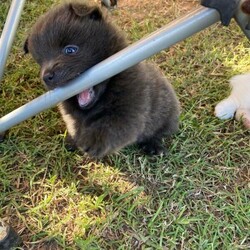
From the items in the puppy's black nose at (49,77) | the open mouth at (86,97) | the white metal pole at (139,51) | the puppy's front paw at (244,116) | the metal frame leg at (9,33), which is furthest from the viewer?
the puppy's front paw at (244,116)

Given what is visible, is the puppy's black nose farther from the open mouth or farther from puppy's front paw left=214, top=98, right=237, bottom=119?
puppy's front paw left=214, top=98, right=237, bottom=119

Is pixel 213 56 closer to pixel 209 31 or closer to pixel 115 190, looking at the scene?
pixel 209 31

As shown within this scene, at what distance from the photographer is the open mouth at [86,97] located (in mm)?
1696

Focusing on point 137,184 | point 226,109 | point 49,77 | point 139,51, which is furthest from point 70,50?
point 226,109

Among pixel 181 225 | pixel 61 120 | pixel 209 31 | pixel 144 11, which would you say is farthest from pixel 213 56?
pixel 181 225

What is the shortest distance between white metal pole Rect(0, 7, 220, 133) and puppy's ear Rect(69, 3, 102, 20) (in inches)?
10.0

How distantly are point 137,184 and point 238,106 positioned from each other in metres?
0.62

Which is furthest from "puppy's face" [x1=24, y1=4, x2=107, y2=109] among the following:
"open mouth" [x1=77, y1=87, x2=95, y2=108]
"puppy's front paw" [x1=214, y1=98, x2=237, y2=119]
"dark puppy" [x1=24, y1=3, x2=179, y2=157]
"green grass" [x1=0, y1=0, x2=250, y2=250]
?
"puppy's front paw" [x1=214, y1=98, x2=237, y2=119]

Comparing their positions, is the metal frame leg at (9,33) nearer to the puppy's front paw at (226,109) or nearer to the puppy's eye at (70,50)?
the puppy's eye at (70,50)

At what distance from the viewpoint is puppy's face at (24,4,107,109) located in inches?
59.8

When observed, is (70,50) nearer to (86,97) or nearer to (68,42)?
(68,42)

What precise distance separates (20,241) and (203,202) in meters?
0.74

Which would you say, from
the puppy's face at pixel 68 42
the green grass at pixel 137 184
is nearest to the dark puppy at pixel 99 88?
the puppy's face at pixel 68 42

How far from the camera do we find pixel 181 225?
68.4 inches
